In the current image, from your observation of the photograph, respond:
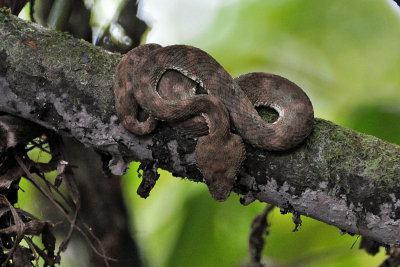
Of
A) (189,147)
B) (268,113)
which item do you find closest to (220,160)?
(189,147)

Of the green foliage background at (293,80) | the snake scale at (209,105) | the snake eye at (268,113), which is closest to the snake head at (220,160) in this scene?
the snake scale at (209,105)

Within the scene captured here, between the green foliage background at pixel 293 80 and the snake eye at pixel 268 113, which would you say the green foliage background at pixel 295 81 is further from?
the snake eye at pixel 268 113

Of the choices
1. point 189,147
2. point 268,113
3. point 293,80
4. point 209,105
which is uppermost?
point 293,80

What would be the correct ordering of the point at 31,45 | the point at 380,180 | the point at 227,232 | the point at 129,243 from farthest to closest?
the point at 227,232, the point at 129,243, the point at 31,45, the point at 380,180

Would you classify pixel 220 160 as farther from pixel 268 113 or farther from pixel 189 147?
pixel 268 113

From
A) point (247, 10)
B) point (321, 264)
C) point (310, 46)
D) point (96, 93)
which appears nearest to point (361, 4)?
point (310, 46)

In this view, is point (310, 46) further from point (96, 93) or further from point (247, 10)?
point (96, 93)
